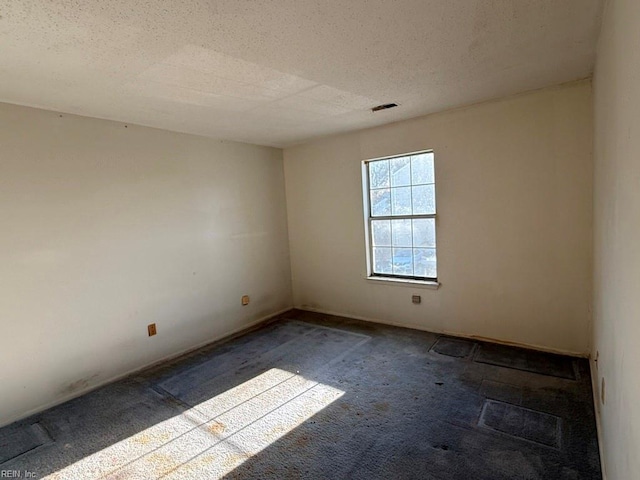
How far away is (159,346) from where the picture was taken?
3.30 meters

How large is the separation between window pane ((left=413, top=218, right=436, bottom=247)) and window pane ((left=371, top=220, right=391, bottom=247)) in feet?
1.07

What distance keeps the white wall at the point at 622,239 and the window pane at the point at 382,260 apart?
2.37 metres

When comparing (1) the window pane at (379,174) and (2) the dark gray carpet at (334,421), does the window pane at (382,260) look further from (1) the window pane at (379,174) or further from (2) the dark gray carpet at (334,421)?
(2) the dark gray carpet at (334,421)

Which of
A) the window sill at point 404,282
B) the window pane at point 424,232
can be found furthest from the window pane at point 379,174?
the window sill at point 404,282

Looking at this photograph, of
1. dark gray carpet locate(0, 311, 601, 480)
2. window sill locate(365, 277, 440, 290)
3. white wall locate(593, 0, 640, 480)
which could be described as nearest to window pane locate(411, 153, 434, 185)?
window sill locate(365, 277, 440, 290)

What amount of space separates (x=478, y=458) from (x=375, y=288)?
227cm

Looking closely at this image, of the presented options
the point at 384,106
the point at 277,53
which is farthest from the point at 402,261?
the point at 277,53

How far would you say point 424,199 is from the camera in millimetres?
3596

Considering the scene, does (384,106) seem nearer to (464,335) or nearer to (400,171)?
(400,171)

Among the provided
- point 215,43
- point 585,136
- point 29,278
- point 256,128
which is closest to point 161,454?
point 29,278

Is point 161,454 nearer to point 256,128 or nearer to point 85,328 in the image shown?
point 85,328

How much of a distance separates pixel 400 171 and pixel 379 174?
27 cm

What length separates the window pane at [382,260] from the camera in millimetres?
3973

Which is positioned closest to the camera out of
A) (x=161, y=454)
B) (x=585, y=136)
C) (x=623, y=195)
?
(x=623, y=195)
